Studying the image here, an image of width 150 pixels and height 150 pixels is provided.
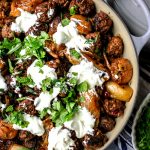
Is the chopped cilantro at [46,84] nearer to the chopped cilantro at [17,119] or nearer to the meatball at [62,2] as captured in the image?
the chopped cilantro at [17,119]

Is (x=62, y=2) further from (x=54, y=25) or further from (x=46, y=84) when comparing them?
(x=46, y=84)

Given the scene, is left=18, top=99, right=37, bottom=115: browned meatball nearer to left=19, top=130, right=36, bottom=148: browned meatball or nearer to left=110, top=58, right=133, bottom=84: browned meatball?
left=19, top=130, right=36, bottom=148: browned meatball

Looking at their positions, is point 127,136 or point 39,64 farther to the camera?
point 127,136

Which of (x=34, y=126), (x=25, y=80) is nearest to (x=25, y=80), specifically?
(x=25, y=80)

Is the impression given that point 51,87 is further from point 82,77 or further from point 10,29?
point 10,29

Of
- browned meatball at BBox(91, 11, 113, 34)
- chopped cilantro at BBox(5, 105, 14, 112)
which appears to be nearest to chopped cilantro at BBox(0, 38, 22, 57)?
chopped cilantro at BBox(5, 105, 14, 112)

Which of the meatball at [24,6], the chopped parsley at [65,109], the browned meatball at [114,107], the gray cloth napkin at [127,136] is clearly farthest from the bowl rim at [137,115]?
the meatball at [24,6]
